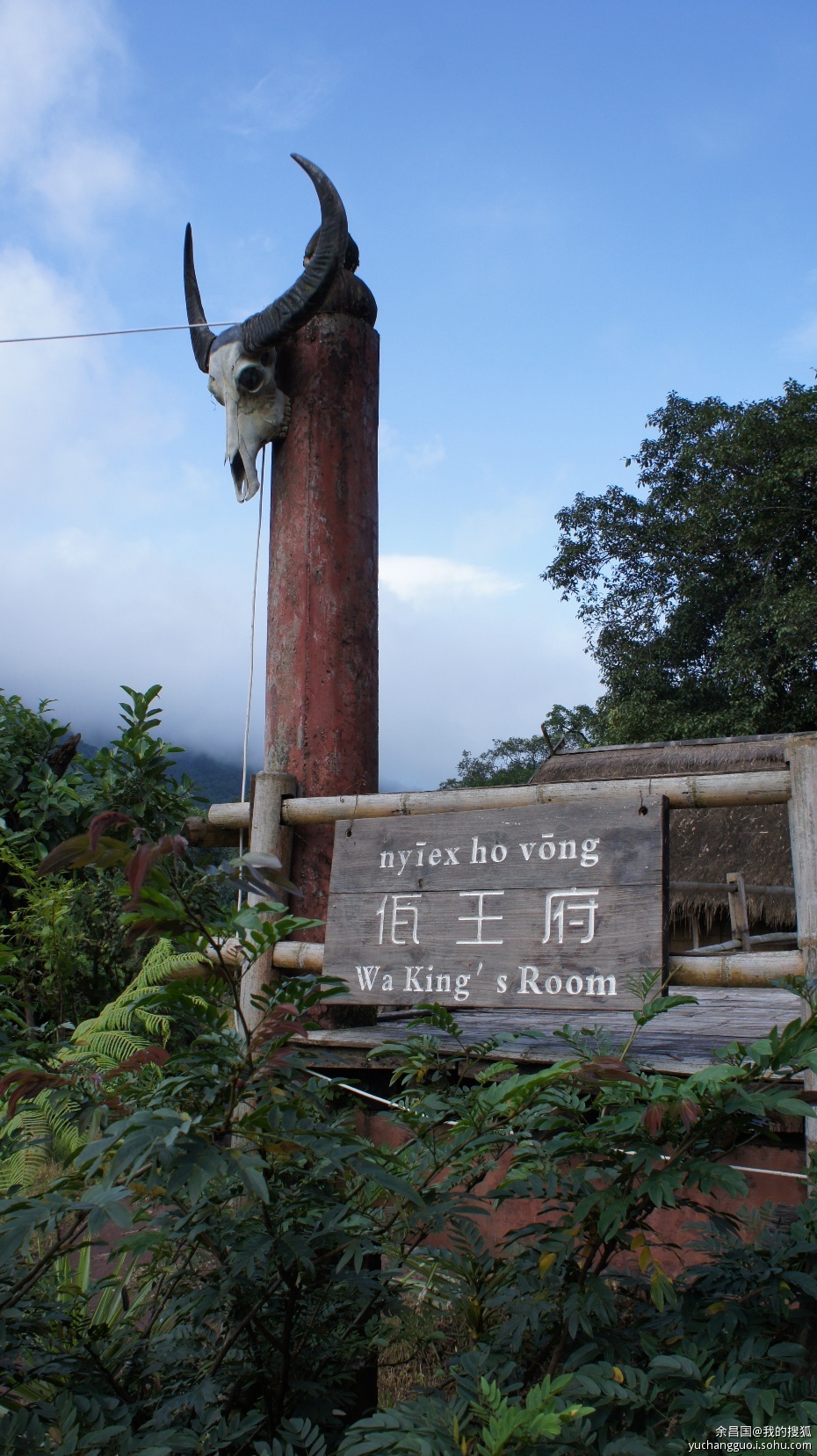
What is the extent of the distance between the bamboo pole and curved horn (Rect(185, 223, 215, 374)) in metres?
1.73

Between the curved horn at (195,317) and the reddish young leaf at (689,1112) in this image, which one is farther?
the curved horn at (195,317)

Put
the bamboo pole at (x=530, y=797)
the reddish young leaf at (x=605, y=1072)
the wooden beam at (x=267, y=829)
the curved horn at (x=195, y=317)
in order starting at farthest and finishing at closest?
the curved horn at (x=195, y=317) → the wooden beam at (x=267, y=829) → the bamboo pole at (x=530, y=797) → the reddish young leaf at (x=605, y=1072)

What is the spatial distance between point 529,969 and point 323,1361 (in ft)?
3.28

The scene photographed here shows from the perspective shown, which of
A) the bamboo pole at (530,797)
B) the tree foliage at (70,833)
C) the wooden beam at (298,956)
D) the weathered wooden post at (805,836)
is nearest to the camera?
the weathered wooden post at (805,836)

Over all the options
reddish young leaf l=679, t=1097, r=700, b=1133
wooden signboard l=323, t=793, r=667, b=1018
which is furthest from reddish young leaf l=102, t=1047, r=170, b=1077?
wooden signboard l=323, t=793, r=667, b=1018

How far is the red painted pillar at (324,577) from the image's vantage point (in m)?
3.36

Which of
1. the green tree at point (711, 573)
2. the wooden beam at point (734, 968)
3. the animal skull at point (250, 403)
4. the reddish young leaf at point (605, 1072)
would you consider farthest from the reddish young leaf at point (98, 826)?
the green tree at point (711, 573)

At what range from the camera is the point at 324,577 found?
11.3 ft

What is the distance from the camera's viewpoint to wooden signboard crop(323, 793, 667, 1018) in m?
2.38

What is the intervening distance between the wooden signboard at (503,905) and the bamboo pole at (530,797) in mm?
37

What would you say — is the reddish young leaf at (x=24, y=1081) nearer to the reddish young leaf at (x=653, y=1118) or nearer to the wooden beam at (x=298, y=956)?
the reddish young leaf at (x=653, y=1118)

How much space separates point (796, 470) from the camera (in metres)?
14.4

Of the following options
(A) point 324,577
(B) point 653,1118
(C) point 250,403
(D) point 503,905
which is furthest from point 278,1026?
(C) point 250,403

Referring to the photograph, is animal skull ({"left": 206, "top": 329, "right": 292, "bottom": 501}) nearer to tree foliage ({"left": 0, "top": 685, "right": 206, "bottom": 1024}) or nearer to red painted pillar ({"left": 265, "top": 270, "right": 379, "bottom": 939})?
red painted pillar ({"left": 265, "top": 270, "right": 379, "bottom": 939})
